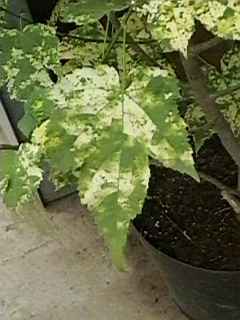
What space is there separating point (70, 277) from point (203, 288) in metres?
0.33

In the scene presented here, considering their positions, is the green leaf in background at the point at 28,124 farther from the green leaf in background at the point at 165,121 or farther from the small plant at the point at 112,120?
the green leaf in background at the point at 165,121

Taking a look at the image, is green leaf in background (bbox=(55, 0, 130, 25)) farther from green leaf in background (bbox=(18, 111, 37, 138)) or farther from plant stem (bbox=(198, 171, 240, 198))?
plant stem (bbox=(198, 171, 240, 198))

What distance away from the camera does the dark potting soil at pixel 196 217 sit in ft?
3.77

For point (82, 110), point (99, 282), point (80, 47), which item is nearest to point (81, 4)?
point (82, 110)

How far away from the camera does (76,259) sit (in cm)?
143

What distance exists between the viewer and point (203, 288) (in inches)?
45.1

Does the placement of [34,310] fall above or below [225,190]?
below

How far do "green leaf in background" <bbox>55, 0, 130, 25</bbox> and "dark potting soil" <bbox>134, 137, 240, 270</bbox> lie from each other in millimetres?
498

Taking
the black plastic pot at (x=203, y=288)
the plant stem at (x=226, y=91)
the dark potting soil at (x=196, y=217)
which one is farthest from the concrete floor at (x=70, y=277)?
the plant stem at (x=226, y=91)

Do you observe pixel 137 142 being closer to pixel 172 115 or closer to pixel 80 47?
pixel 172 115

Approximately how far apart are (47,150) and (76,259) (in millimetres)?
725

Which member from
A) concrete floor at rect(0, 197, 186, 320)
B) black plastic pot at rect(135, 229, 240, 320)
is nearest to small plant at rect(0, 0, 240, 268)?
black plastic pot at rect(135, 229, 240, 320)

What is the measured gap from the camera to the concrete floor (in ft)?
4.38

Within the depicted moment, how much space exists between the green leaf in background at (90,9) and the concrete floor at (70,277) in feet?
2.25
